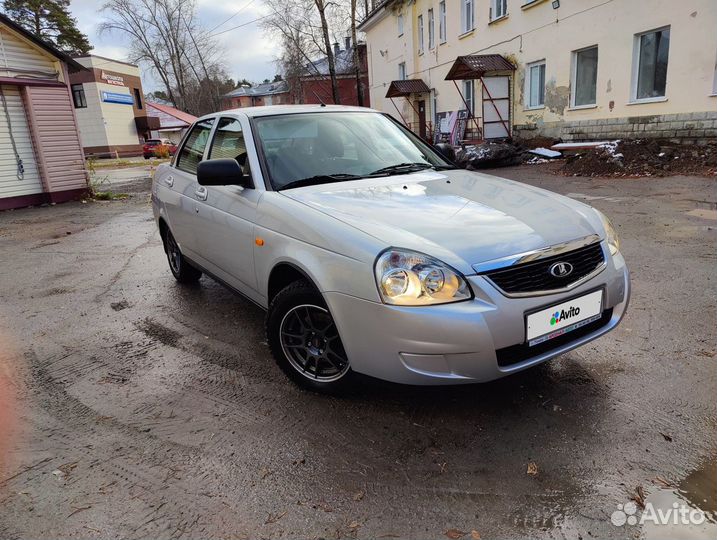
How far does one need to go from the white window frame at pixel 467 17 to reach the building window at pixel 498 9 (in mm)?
1569

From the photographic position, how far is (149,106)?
4653cm

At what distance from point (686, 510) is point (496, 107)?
60.1 ft

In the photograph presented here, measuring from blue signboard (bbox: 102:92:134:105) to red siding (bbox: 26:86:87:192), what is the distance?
3023 cm

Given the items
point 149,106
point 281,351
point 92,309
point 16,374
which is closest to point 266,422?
point 281,351

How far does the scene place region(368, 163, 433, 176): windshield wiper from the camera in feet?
11.2

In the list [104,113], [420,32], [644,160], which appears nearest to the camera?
[644,160]

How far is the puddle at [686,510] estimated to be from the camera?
1.83 m

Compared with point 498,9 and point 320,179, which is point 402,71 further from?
point 320,179

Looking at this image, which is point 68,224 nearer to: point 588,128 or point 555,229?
point 555,229

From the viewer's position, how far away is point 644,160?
1144 cm

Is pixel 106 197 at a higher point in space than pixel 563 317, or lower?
lower

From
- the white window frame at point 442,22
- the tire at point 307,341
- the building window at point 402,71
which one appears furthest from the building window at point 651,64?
the building window at point 402,71

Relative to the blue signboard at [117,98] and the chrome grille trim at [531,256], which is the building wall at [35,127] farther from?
the blue signboard at [117,98]

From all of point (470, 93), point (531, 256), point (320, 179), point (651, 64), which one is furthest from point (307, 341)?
point (470, 93)
